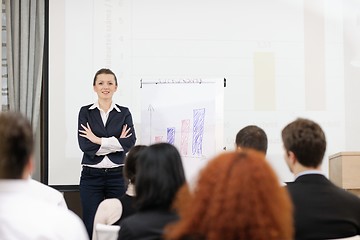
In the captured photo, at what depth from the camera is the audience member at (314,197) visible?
219cm

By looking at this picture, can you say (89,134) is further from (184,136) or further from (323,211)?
(323,211)

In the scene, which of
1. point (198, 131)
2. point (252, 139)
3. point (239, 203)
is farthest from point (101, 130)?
point (239, 203)

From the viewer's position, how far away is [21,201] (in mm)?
1730

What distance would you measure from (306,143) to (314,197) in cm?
26

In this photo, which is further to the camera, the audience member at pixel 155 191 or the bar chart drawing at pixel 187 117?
the bar chart drawing at pixel 187 117

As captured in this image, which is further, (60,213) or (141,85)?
(141,85)

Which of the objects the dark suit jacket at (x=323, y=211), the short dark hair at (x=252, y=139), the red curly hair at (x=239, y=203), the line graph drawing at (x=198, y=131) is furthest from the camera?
the line graph drawing at (x=198, y=131)

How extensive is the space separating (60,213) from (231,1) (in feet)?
12.6

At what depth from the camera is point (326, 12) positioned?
5254 millimetres

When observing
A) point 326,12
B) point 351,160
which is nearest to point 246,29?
point 326,12

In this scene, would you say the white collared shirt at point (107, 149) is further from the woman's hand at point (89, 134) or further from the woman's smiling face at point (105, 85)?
the woman's smiling face at point (105, 85)

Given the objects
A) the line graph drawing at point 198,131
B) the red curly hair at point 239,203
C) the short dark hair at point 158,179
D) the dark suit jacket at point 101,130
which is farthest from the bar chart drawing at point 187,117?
the red curly hair at point 239,203

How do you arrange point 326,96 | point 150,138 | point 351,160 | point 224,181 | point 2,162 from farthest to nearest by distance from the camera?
point 326,96, point 150,138, point 351,160, point 2,162, point 224,181

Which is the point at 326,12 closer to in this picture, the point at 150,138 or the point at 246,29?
the point at 246,29
